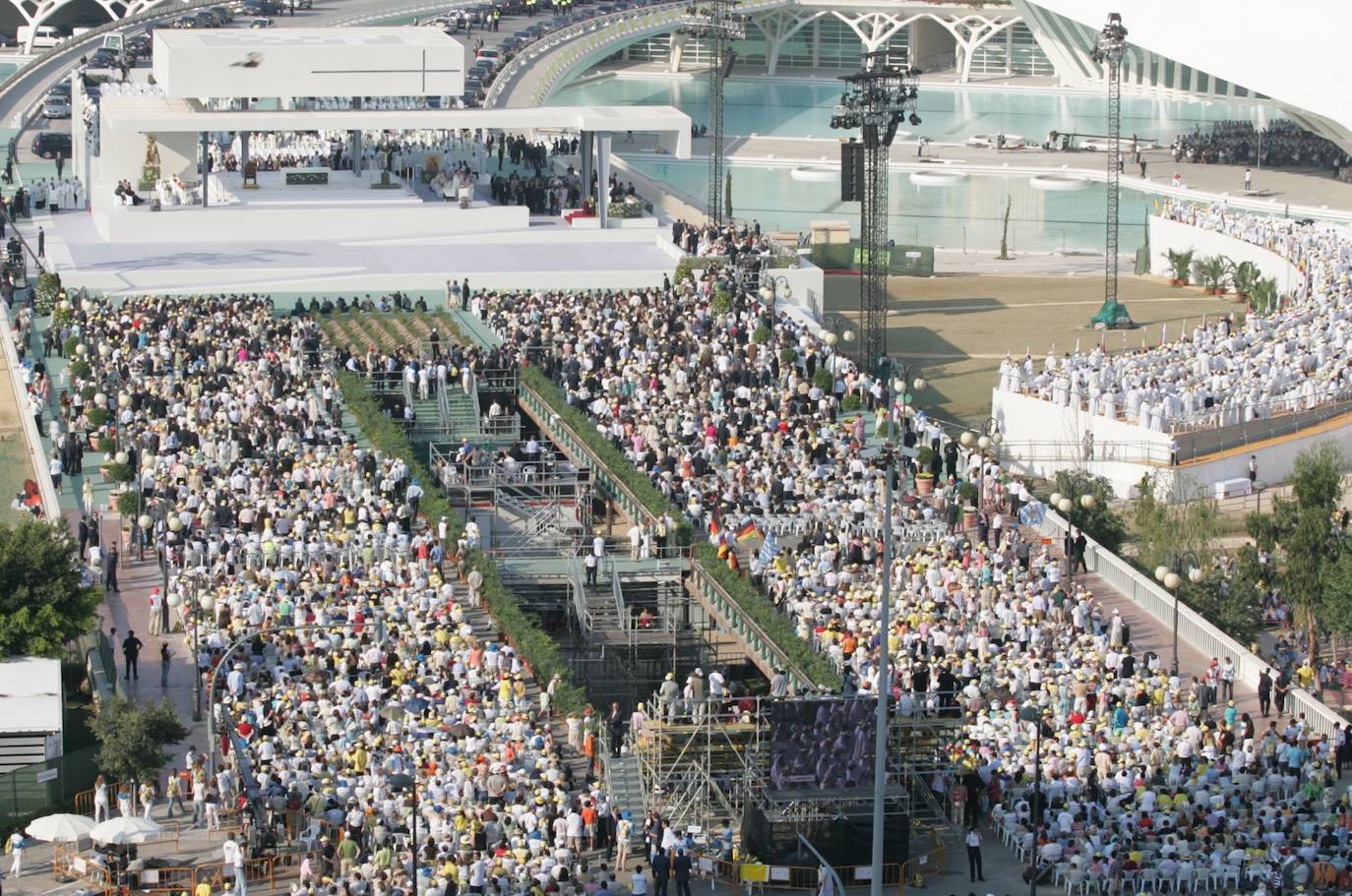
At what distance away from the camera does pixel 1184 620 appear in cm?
4512

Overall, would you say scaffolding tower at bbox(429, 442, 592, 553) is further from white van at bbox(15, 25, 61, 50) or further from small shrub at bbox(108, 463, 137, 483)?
white van at bbox(15, 25, 61, 50)

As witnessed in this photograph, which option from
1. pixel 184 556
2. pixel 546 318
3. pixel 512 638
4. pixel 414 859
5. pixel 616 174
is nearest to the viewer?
pixel 414 859

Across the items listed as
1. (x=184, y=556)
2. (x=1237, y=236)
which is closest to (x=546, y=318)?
(x=184, y=556)

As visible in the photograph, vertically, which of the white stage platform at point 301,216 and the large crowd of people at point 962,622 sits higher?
the white stage platform at point 301,216

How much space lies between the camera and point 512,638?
43219 millimetres

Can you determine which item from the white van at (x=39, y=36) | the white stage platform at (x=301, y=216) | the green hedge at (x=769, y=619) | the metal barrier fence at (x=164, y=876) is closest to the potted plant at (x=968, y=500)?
the green hedge at (x=769, y=619)

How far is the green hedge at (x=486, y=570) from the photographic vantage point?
41562mm

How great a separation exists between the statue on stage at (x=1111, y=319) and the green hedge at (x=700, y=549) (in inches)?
725

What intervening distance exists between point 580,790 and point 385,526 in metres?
10.2

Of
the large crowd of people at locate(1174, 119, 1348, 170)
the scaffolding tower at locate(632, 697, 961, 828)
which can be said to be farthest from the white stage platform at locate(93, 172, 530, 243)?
the scaffolding tower at locate(632, 697, 961, 828)

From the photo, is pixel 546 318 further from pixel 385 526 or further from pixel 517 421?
pixel 385 526

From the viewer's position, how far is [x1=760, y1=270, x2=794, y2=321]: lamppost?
64.7 meters

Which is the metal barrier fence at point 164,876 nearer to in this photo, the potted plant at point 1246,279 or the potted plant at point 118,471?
the potted plant at point 118,471

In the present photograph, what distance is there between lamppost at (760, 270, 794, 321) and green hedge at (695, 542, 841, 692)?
53.1ft
